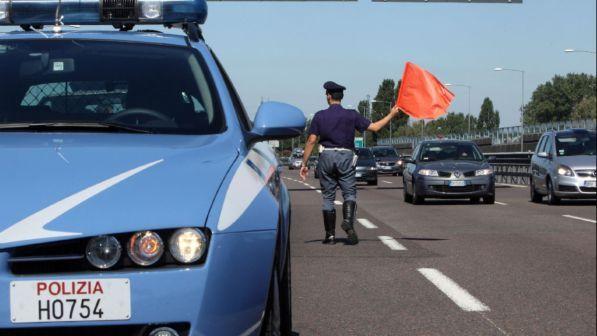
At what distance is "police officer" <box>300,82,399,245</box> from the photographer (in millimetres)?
11719

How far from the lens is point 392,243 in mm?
11727

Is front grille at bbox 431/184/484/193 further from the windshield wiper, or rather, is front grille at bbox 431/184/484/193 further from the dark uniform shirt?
the windshield wiper

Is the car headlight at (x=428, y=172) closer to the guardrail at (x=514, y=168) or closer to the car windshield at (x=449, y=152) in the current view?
the car windshield at (x=449, y=152)

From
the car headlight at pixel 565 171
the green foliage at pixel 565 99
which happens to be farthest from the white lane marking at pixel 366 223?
the green foliage at pixel 565 99

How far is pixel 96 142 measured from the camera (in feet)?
12.7

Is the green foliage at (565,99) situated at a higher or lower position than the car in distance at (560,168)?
higher

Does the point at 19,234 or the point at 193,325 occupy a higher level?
the point at 19,234

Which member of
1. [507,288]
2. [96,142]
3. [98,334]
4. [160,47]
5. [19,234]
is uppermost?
[160,47]

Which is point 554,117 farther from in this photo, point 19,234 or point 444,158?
point 19,234

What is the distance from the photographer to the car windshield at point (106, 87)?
14.4 feet

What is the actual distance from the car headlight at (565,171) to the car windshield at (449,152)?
2235 mm

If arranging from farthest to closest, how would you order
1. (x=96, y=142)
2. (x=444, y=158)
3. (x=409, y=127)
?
(x=409, y=127)
(x=444, y=158)
(x=96, y=142)

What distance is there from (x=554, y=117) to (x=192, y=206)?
493 ft

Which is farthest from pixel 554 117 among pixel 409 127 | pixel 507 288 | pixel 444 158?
pixel 507 288
